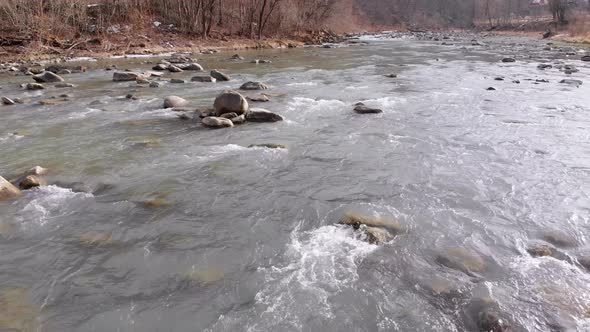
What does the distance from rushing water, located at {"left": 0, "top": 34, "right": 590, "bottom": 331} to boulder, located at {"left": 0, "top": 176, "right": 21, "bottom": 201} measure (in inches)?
8.4

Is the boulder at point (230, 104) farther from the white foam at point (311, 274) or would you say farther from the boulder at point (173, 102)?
the white foam at point (311, 274)

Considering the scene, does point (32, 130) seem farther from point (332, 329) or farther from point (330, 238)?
point (332, 329)

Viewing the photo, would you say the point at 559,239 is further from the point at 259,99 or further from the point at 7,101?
A: the point at 7,101

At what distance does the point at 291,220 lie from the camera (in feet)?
19.2

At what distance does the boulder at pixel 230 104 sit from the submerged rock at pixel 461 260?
7540mm

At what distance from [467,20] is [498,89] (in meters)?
102

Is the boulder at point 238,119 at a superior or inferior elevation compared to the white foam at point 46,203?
superior

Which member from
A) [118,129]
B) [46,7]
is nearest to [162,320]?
[118,129]

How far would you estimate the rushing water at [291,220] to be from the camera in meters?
4.05

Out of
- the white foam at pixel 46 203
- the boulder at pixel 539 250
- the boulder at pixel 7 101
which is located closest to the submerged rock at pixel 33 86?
the boulder at pixel 7 101

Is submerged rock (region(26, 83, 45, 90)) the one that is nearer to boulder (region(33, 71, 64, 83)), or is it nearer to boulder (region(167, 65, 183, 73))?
boulder (region(33, 71, 64, 83))

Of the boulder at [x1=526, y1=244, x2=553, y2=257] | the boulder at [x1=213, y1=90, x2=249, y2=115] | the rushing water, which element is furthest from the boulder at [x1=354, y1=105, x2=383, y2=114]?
the boulder at [x1=526, y1=244, x2=553, y2=257]

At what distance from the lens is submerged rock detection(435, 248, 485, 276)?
4.68 metres

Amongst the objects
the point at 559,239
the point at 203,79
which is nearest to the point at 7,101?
the point at 203,79
